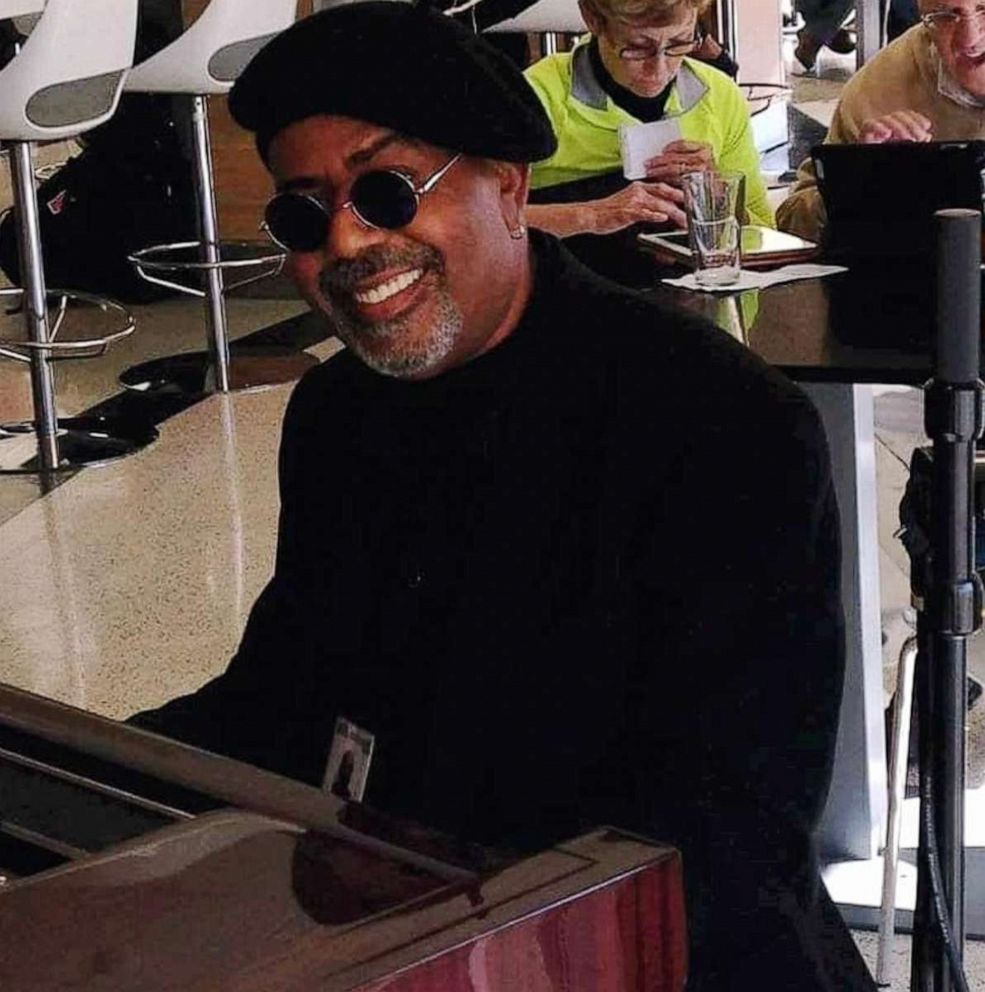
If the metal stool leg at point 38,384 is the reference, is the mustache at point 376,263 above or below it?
above

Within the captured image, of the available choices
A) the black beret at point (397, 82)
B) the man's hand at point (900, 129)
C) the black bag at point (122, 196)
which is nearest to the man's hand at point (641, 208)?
the man's hand at point (900, 129)

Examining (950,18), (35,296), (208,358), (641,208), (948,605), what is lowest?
(208,358)

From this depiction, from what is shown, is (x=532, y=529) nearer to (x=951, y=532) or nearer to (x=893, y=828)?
(x=951, y=532)

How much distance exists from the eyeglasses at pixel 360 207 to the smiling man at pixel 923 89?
1.45m

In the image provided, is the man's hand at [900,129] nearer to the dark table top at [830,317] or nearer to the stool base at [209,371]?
the dark table top at [830,317]

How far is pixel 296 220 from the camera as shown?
145 cm

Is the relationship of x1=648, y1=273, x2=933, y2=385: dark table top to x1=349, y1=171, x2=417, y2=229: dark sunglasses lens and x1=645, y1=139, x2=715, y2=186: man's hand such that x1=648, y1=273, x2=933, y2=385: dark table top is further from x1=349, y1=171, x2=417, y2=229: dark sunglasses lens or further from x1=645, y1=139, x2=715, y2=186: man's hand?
x1=349, y1=171, x2=417, y2=229: dark sunglasses lens

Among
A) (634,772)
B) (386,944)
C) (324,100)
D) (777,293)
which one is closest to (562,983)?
(386,944)

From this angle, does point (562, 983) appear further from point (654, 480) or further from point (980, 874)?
point (980, 874)

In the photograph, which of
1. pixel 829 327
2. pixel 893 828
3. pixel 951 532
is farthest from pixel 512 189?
pixel 893 828

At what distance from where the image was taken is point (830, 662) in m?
1.38

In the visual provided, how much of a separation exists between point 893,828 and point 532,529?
3.53ft

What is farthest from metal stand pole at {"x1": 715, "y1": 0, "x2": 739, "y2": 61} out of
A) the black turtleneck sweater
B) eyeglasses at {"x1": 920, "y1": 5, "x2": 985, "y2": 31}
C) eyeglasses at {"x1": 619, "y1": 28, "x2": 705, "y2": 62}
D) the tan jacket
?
the black turtleneck sweater

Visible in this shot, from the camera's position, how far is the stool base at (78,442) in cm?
431
